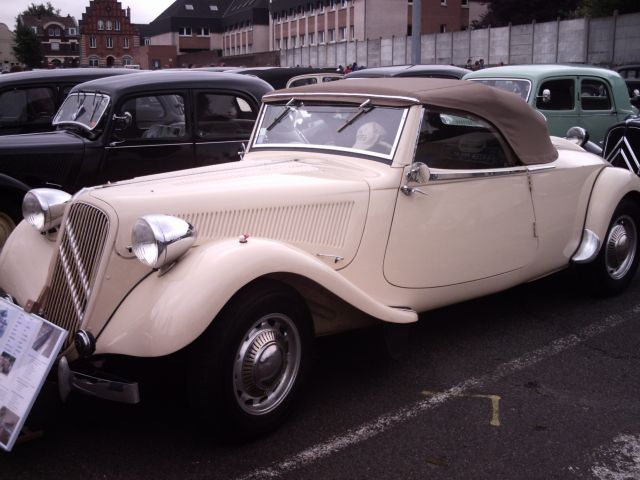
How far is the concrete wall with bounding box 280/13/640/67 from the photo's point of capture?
2752cm

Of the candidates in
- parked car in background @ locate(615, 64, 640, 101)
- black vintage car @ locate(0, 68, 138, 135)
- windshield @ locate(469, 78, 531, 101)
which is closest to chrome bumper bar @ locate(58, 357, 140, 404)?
black vintage car @ locate(0, 68, 138, 135)

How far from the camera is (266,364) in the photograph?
321 centimetres

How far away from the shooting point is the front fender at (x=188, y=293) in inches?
113

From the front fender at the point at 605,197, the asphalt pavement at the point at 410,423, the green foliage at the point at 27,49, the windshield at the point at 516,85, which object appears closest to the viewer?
the asphalt pavement at the point at 410,423

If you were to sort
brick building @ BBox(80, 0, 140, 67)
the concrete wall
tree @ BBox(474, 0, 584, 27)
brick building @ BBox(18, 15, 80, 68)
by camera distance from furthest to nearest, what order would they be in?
brick building @ BBox(18, 15, 80, 68)
brick building @ BBox(80, 0, 140, 67)
tree @ BBox(474, 0, 584, 27)
the concrete wall

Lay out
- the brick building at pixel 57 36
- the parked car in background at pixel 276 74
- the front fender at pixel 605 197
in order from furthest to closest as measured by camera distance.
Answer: the brick building at pixel 57 36 < the parked car in background at pixel 276 74 < the front fender at pixel 605 197

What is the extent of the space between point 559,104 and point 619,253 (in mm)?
4699

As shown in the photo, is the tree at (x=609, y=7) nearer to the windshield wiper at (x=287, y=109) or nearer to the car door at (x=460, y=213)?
the car door at (x=460, y=213)

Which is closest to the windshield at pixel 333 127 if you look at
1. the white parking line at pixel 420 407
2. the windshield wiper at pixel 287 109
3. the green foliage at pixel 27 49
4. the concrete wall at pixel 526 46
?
the windshield wiper at pixel 287 109

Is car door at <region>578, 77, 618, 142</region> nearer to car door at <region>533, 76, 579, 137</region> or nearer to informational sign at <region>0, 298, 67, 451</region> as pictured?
car door at <region>533, 76, 579, 137</region>

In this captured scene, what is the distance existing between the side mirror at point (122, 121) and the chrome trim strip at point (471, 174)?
11.7ft

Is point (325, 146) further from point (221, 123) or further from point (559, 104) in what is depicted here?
point (559, 104)

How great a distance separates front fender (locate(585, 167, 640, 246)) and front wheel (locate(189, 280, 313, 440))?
9.12 feet

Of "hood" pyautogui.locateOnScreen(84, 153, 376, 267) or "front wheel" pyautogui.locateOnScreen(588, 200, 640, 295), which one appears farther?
"front wheel" pyautogui.locateOnScreen(588, 200, 640, 295)
